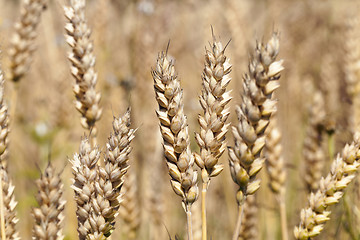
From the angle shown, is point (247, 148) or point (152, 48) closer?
point (247, 148)

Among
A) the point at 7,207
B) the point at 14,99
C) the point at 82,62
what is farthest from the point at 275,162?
the point at 14,99

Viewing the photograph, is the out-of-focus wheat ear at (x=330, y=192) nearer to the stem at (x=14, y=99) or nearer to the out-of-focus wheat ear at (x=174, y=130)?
the out-of-focus wheat ear at (x=174, y=130)

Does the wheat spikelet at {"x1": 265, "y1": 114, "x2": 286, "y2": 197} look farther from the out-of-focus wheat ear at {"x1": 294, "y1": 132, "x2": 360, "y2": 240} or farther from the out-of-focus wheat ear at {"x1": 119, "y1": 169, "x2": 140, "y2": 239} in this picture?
the out-of-focus wheat ear at {"x1": 119, "y1": 169, "x2": 140, "y2": 239}

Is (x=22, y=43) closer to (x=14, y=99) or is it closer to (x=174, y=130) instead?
(x=14, y=99)

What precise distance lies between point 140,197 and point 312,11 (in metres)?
2.27

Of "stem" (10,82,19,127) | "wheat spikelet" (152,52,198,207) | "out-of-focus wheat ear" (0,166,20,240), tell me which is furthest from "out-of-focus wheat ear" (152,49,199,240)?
"stem" (10,82,19,127)

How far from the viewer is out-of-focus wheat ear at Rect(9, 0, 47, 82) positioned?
149cm

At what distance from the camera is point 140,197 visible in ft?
8.33

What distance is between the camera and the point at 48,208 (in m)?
0.84

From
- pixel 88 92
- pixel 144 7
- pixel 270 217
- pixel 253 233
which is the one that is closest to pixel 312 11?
pixel 144 7

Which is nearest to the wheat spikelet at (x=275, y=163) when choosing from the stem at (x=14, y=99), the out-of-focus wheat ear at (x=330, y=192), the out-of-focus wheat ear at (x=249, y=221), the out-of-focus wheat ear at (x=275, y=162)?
the out-of-focus wheat ear at (x=275, y=162)

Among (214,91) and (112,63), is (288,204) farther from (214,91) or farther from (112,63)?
(214,91)

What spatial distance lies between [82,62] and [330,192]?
703mm

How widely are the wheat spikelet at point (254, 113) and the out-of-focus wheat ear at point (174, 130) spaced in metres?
0.10
